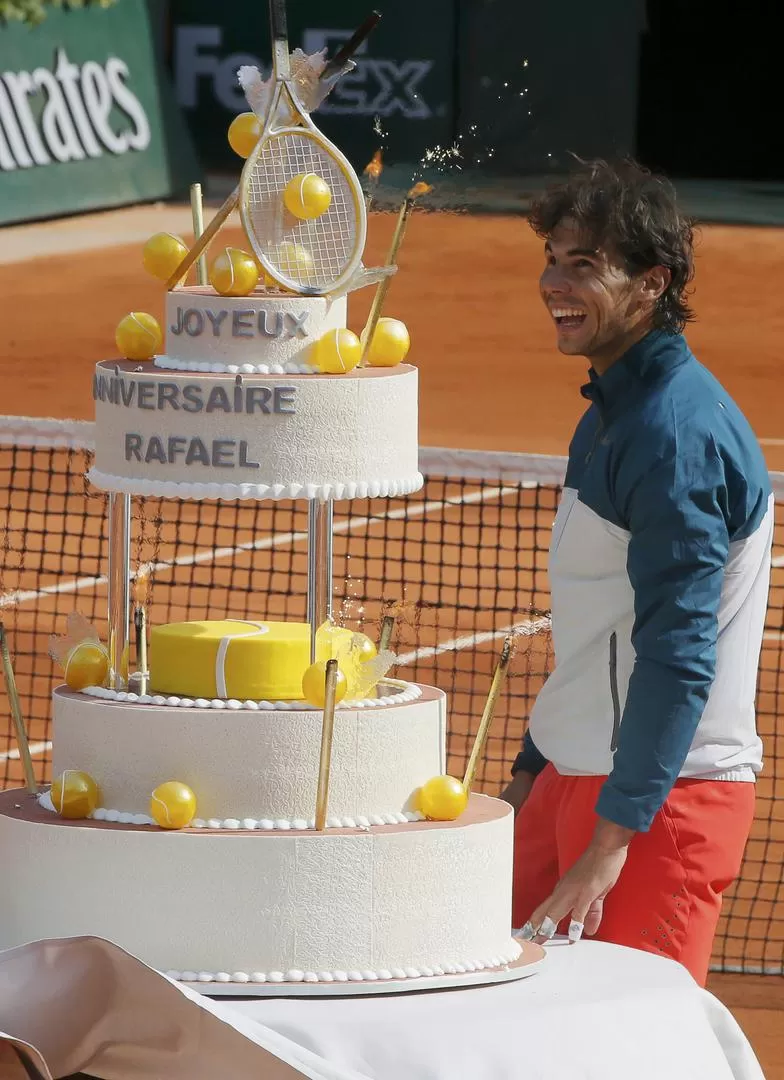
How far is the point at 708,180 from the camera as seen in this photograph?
24.8 meters

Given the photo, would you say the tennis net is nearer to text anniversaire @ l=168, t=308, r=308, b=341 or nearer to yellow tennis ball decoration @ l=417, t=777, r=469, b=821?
yellow tennis ball decoration @ l=417, t=777, r=469, b=821

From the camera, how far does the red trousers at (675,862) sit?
12.0ft

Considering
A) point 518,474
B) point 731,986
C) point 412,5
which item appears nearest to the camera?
point 731,986

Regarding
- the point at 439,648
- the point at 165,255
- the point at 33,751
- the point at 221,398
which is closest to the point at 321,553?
the point at 221,398

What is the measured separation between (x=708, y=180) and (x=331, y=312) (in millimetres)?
22131

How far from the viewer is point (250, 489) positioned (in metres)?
3.31

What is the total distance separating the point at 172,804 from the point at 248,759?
0.16 metres

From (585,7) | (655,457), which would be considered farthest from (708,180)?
(655,457)

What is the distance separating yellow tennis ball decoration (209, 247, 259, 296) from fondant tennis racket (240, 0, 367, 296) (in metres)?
0.03

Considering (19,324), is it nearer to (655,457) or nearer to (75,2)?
(75,2)

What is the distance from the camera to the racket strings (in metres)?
3.46

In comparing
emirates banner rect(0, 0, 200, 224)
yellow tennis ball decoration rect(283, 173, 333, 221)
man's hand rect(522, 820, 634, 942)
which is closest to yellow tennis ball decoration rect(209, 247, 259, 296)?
yellow tennis ball decoration rect(283, 173, 333, 221)

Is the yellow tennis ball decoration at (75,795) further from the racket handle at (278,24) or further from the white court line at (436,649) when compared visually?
the white court line at (436,649)

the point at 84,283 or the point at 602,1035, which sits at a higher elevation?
the point at 602,1035
